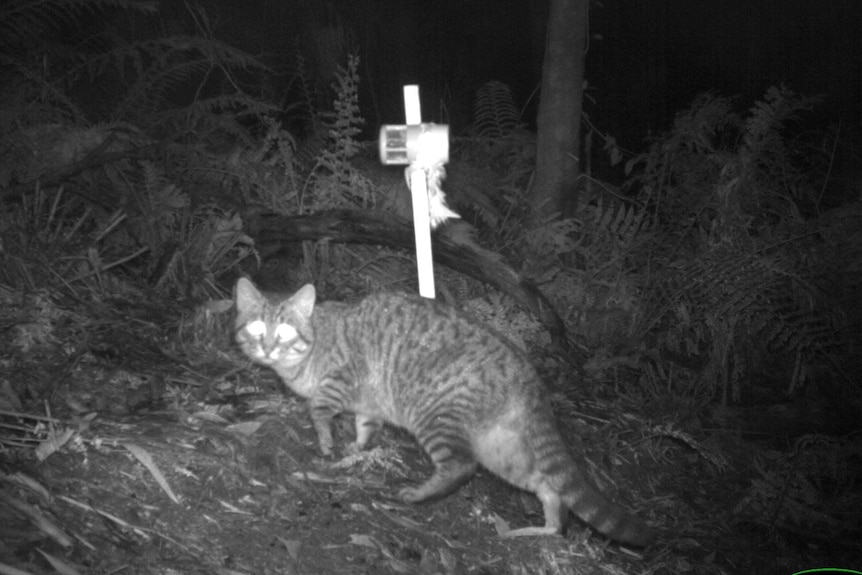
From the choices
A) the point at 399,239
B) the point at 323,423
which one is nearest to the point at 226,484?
the point at 323,423

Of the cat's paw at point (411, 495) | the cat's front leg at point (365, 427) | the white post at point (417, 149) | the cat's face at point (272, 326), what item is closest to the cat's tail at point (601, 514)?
the cat's paw at point (411, 495)

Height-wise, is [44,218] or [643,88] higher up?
[643,88]

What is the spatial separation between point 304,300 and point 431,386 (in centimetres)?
114

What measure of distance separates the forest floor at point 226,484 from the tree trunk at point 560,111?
2845 millimetres

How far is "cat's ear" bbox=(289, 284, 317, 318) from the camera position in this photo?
5228 mm

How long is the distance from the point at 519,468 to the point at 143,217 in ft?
11.6

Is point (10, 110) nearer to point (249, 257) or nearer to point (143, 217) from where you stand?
point (143, 217)

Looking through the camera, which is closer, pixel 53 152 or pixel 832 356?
pixel 832 356

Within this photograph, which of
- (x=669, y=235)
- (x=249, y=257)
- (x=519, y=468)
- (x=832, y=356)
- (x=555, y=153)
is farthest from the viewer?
(x=555, y=153)

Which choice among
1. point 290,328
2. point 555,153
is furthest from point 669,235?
point 290,328

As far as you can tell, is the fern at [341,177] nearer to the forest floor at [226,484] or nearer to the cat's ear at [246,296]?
the cat's ear at [246,296]

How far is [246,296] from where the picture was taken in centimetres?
518

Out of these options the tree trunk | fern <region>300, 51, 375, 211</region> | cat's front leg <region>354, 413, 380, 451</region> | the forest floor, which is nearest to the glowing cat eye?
the forest floor

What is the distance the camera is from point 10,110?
19.9ft
